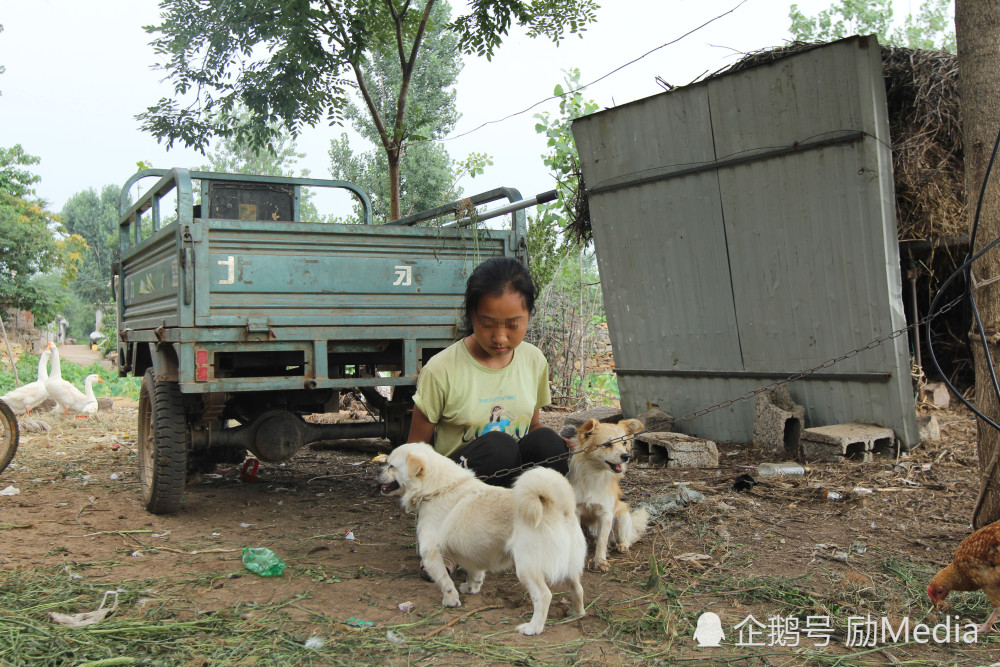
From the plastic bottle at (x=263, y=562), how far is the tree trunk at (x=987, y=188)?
348 cm

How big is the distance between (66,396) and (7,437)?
16.6 ft

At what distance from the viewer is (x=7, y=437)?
6.03m

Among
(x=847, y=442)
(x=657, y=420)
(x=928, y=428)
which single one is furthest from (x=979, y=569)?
(x=657, y=420)

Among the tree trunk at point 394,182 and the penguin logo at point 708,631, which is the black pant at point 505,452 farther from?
the tree trunk at point 394,182

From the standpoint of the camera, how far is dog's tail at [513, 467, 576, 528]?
8.80 feet

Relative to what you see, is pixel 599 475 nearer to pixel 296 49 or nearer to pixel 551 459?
pixel 551 459

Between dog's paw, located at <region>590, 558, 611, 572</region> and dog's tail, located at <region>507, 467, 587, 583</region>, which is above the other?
dog's tail, located at <region>507, 467, 587, 583</region>

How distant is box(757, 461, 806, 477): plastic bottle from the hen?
2.60 m

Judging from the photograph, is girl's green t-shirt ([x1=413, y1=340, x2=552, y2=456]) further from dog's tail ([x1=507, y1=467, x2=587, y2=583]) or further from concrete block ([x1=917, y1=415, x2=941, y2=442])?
concrete block ([x1=917, y1=415, x2=941, y2=442])

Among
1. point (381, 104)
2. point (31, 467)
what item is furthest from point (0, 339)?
point (31, 467)

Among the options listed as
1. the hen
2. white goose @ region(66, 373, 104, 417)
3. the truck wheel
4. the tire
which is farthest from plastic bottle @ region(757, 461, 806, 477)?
white goose @ region(66, 373, 104, 417)

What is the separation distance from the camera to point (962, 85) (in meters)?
3.73

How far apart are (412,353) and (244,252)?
1231mm

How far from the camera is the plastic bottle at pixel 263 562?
356 cm
